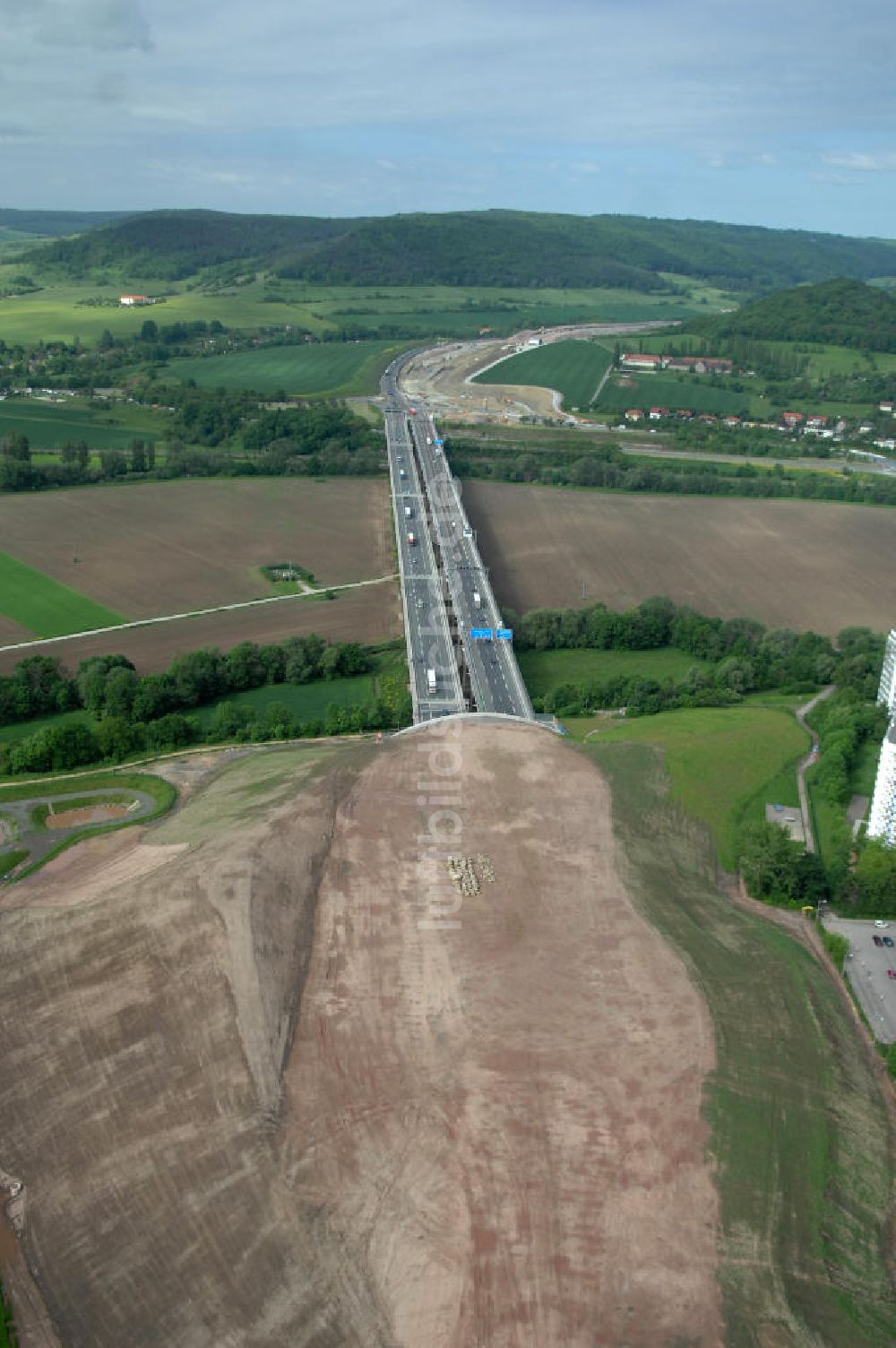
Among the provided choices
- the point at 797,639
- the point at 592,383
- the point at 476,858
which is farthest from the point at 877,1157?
the point at 592,383

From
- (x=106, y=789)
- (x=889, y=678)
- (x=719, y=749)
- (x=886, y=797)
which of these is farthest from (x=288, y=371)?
(x=886, y=797)

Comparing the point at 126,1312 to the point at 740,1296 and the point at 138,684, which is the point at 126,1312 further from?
the point at 138,684

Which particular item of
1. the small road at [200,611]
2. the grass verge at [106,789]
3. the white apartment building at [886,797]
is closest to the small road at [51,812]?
the grass verge at [106,789]

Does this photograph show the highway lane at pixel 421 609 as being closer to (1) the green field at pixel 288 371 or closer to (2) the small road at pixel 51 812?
(2) the small road at pixel 51 812

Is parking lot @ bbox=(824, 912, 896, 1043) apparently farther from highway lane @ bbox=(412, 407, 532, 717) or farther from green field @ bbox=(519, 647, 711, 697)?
green field @ bbox=(519, 647, 711, 697)

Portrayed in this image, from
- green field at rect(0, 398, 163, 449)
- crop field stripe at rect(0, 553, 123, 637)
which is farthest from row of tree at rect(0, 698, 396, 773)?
green field at rect(0, 398, 163, 449)

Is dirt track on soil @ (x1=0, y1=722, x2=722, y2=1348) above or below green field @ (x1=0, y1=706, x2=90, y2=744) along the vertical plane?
below

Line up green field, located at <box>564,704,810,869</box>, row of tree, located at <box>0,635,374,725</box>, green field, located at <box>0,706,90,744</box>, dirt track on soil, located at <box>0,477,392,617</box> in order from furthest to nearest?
1. dirt track on soil, located at <box>0,477,392,617</box>
2. row of tree, located at <box>0,635,374,725</box>
3. green field, located at <box>0,706,90,744</box>
4. green field, located at <box>564,704,810,869</box>
